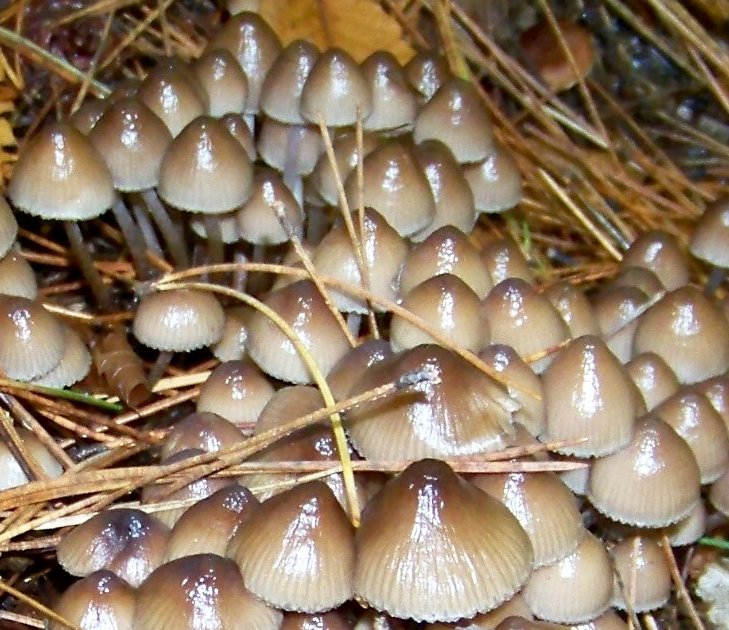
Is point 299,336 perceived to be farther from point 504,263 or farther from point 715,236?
point 715,236

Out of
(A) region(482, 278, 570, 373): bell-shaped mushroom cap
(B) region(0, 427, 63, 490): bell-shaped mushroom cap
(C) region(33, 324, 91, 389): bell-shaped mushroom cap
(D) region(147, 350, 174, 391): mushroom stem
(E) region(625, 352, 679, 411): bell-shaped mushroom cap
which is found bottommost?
(E) region(625, 352, 679, 411): bell-shaped mushroom cap

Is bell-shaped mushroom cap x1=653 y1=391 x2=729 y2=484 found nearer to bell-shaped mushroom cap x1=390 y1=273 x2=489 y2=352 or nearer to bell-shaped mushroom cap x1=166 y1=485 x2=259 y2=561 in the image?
bell-shaped mushroom cap x1=390 y1=273 x2=489 y2=352

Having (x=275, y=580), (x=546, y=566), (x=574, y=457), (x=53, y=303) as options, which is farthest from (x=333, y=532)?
(x=53, y=303)

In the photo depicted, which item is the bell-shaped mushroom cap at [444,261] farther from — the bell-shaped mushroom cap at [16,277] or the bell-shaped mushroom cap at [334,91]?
the bell-shaped mushroom cap at [16,277]

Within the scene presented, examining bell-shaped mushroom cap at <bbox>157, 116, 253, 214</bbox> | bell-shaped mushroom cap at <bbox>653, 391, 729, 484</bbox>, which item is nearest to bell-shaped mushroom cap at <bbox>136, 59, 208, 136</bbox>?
bell-shaped mushroom cap at <bbox>157, 116, 253, 214</bbox>

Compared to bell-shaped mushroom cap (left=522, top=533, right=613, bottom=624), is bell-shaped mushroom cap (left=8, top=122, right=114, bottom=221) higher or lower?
higher

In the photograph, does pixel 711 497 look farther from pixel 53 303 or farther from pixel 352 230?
pixel 53 303
